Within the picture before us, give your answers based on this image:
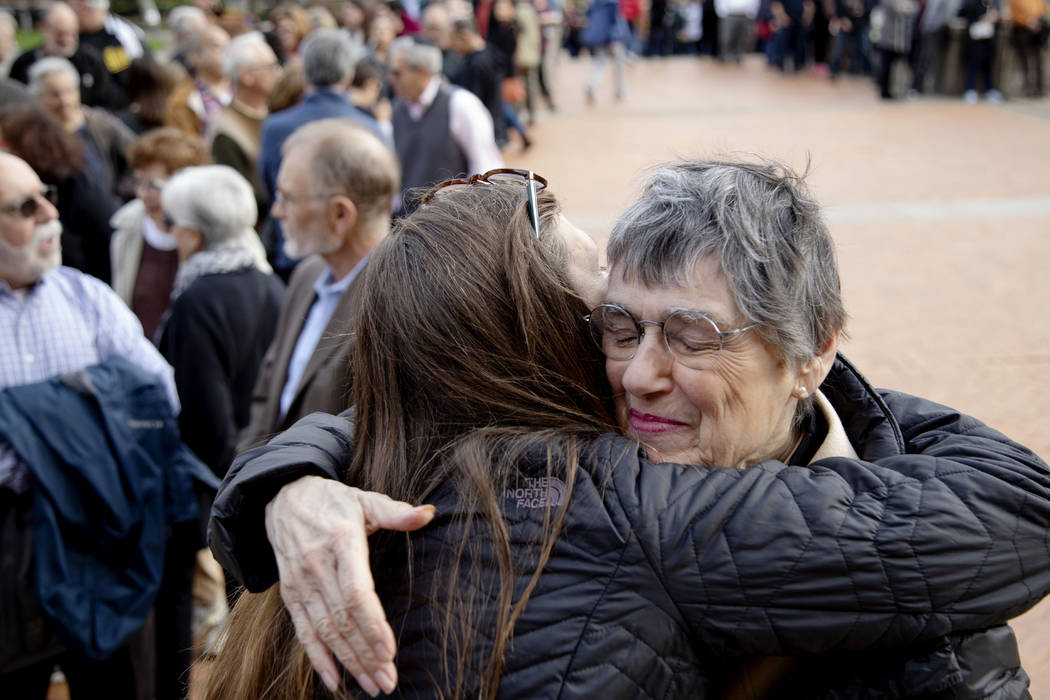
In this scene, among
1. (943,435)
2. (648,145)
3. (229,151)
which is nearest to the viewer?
(943,435)

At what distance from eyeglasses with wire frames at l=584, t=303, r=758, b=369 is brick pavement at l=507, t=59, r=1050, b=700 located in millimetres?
289

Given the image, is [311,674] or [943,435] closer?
[311,674]

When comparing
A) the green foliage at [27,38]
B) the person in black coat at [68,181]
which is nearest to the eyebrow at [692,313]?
the person in black coat at [68,181]

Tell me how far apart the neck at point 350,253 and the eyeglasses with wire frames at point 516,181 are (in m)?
1.80

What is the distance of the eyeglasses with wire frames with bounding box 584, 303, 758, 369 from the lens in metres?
1.69

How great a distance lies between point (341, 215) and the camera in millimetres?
3695

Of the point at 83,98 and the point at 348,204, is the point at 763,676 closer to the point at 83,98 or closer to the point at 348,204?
the point at 348,204

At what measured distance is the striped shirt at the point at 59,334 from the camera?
333 cm

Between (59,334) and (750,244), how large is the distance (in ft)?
8.76

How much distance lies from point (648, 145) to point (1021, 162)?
5.15 metres

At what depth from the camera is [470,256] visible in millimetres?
1685

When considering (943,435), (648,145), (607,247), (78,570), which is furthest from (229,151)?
(648,145)

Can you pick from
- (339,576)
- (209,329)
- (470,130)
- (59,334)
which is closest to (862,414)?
(339,576)

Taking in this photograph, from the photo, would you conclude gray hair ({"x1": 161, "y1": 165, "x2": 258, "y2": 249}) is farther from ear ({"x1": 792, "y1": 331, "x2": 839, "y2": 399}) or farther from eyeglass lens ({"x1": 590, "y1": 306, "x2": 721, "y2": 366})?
ear ({"x1": 792, "y1": 331, "x2": 839, "y2": 399})
